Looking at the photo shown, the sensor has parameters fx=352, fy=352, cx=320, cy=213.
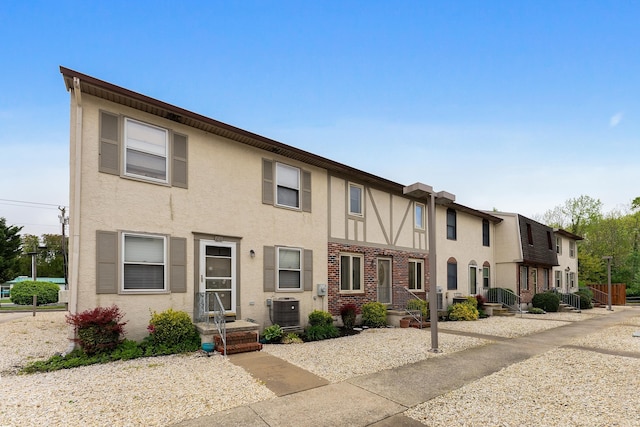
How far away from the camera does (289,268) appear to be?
11438 mm

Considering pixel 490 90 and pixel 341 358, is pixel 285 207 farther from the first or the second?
pixel 490 90

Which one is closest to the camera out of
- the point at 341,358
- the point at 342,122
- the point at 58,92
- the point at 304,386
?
the point at 304,386

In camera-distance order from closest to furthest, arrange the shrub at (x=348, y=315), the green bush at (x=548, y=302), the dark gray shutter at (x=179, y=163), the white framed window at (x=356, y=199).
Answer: the dark gray shutter at (x=179, y=163) → the shrub at (x=348, y=315) → the white framed window at (x=356, y=199) → the green bush at (x=548, y=302)

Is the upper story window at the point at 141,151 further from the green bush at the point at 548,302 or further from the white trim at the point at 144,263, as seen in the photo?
the green bush at the point at 548,302

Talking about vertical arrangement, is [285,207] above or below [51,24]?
below

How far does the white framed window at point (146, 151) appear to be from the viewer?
28.1 ft

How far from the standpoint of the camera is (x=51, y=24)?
32.0 ft

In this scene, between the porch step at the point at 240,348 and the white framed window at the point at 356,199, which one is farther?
the white framed window at the point at 356,199

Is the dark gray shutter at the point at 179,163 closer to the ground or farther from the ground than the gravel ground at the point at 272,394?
farther from the ground

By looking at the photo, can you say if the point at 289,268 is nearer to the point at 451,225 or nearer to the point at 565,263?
the point at 451,225

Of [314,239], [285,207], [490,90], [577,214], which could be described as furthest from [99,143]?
[577,214]

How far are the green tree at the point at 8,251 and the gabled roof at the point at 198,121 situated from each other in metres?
33.7

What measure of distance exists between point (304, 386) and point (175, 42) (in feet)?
37.3

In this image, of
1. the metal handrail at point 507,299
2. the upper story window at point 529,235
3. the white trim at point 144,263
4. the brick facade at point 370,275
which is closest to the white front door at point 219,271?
the white trim at point 144,263
